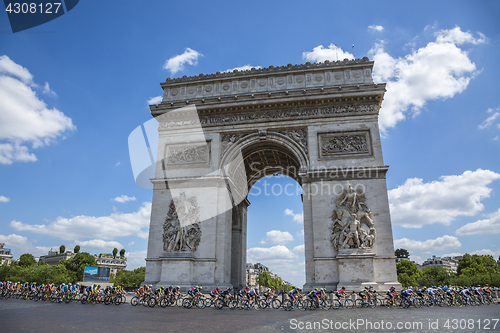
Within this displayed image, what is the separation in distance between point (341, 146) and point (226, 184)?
7.33 meters

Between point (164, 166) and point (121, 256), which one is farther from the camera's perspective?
point (121, 256)

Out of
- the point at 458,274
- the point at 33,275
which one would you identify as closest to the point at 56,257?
the point at 33,275

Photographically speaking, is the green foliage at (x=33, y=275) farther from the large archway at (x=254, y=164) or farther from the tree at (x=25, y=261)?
the large archway at (x=254, y=164)

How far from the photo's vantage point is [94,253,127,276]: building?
104062mm

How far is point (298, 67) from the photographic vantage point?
22047 mm

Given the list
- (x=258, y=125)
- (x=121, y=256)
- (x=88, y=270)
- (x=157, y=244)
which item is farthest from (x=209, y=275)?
(x=121, y=256)

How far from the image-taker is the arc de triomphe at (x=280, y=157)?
1812cm

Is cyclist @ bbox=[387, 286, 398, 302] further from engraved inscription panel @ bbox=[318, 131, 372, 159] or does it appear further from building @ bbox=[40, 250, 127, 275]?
building @ bbox=[40, 250, 127, 275]

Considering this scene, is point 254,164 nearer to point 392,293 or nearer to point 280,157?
point 280,157

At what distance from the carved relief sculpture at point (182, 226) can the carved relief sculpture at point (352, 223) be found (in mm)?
7891

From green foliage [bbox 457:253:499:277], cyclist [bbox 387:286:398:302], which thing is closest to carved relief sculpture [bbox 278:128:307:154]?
cyclist [bbox 387:286:398:302]

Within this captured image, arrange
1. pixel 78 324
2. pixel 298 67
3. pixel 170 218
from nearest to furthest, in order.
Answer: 1. pixel 78 324
2. pixel 170 218
3. pixel 298 67

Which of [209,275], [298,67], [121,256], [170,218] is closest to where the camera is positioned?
[209,275]

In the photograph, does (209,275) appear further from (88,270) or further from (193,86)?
(88,270)
